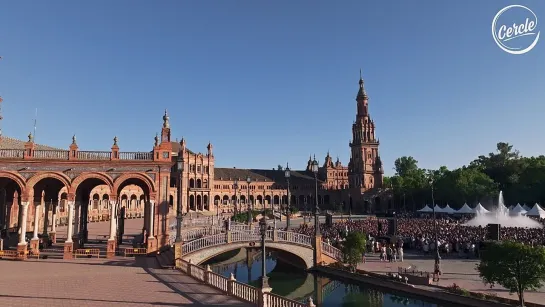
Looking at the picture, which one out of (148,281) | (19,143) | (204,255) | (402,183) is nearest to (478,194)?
(402,183)

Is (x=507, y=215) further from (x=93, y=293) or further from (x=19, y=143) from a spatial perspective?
(x=19, y=143)

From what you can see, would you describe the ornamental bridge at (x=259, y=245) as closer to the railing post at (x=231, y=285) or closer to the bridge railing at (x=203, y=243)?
the bridge railing at (x=203, y=243)

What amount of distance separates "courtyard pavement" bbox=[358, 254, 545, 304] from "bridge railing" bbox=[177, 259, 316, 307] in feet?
39.0

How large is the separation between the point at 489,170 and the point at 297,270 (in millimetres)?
77892

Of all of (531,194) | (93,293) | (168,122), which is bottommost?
(93,293)

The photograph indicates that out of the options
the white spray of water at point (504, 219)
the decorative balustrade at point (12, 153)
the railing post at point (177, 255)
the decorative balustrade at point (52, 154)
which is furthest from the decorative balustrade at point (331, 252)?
the white spray of water at point (504, 219)

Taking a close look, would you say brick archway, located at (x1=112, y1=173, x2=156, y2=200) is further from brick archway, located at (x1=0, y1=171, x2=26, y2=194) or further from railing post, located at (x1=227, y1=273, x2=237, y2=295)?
railing post, located at (x1=227, y1=273, x2=237, y2=295)

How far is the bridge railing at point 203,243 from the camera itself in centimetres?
2403

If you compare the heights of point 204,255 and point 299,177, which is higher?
point 299,177

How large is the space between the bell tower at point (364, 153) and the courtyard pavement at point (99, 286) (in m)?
89.7

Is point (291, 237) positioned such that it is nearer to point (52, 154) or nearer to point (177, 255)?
point (177, 255)

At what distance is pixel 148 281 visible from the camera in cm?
1842

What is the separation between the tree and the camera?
16.2m

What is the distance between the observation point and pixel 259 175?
117250 millimetres
